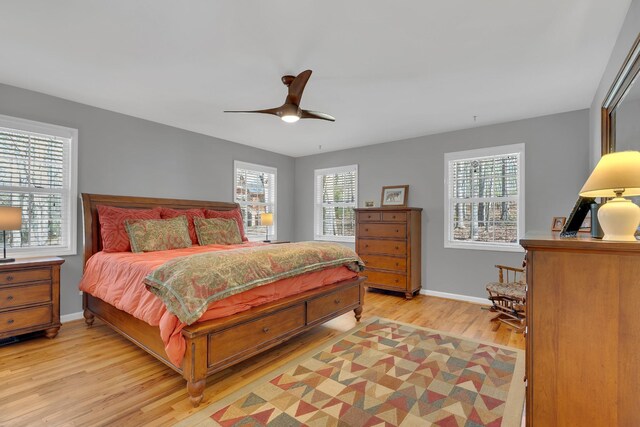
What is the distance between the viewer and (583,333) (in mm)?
1230

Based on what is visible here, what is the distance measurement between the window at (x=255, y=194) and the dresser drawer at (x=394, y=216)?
226 cm

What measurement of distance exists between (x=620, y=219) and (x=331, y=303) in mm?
2353

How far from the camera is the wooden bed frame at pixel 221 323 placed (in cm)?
198

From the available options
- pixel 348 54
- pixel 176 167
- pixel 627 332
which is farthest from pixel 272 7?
pixel 176 167

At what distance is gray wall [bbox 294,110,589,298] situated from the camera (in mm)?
3684

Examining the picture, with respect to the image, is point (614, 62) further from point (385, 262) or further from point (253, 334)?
point (253, 334)

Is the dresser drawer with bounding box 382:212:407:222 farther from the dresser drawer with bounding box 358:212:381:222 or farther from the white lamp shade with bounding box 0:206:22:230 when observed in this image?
the white lamp shade with bounding box 0:206:22:230

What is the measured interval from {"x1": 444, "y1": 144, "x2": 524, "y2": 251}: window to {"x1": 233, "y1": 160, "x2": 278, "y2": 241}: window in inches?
121

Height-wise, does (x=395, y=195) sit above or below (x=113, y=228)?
above

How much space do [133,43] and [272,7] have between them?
1165mm

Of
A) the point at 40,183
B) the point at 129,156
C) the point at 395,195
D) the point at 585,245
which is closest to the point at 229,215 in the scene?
the point at 129,156

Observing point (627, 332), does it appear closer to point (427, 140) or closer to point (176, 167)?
point (427, 140)

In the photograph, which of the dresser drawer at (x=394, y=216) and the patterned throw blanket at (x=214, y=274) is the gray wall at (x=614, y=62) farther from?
the patterned throw blanket at (x=214, y=274)

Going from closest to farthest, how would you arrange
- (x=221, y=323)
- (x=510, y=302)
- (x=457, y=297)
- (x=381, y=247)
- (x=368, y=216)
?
1. (x=221, y=323)
2. (x=510, y=302)
3. (x=457, y=297)
4. (x=381, y=247)
5. (x=368, y=216)
